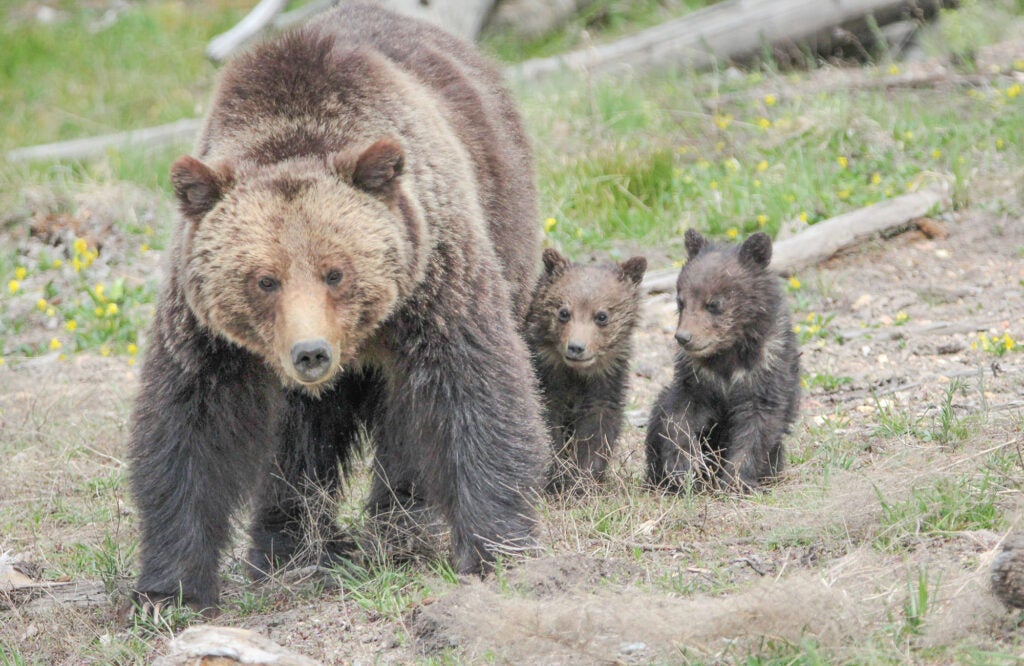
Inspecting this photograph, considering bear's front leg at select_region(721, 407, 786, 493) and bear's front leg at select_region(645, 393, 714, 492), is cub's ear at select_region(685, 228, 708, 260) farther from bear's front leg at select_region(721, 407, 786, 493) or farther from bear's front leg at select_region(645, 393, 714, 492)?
bear's front leg at select_region(721, 407, 786, 493)

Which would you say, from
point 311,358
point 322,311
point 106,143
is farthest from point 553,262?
point 106,143

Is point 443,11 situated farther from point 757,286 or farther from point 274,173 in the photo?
point 274,173

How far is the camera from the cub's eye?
184 inches

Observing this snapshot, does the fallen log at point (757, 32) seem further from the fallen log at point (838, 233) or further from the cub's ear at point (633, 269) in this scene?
the cub's ear at point (633, 269)

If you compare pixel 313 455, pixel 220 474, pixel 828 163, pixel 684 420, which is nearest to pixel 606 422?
pixel 684 420

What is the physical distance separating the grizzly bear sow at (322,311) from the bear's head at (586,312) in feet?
3.24

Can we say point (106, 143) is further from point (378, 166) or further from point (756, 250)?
point (378, 166)

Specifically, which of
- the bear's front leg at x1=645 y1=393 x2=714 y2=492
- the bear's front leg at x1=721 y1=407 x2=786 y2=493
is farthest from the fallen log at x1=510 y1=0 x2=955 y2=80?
the bear's front leg at x1=721 y1=407 x2=786 y2=493

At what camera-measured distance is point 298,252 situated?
4.63 meters

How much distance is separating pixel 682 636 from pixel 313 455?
2626 millimetres

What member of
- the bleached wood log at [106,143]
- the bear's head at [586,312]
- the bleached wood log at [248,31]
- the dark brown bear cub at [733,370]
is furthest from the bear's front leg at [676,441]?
the bleached wood log at [248,31]

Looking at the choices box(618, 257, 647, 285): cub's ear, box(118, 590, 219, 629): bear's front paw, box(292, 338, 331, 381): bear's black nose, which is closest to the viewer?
box(292, 338, 331, 381): bear's black nose

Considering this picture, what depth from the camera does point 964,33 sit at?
36.5 ft

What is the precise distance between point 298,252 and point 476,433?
3.24ft
